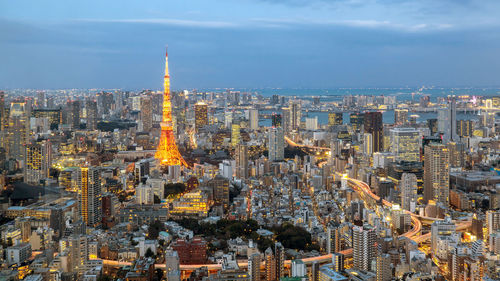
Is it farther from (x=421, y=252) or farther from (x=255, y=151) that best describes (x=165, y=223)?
(x=255, y=151)

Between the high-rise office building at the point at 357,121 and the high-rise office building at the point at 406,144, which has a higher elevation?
the high-rise office building at the point at 357,121

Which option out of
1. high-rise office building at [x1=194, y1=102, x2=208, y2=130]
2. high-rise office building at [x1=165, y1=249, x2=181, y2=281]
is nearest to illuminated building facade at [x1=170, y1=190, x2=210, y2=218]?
high-rise office building at [x1=165, y1=249, x2=181, y2=281]

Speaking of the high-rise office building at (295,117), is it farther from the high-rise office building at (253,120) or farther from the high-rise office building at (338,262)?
the high-rise office building at (338,262)

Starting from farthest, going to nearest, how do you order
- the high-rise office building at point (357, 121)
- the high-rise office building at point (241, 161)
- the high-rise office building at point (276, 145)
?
the high-rise office building at point (357, 121)
the high-rise office building at point (276, 145)
the high-rise office building at point (241, 161)

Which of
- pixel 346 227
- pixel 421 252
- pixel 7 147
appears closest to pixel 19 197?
pixel 7 147

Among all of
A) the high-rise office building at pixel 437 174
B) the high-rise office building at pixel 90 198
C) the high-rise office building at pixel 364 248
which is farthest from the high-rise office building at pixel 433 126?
the high-rise office building at pixel 364 248
